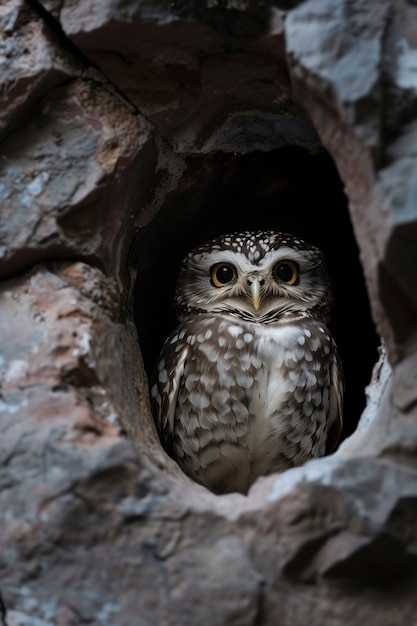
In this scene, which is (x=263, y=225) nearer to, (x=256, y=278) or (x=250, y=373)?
(x=256, y=278)

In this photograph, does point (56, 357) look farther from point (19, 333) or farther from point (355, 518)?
point (355, 518)

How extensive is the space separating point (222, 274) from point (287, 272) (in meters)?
0.26

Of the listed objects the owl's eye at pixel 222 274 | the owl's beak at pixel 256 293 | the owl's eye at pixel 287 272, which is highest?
the owl's eye at pixel 287 272

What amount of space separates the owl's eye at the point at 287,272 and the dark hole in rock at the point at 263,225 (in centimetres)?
43

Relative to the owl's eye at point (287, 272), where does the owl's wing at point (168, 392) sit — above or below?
below

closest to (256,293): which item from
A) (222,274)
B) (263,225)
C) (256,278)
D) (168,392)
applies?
(256,278)

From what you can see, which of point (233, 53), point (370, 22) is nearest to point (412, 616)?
point (370, 22)

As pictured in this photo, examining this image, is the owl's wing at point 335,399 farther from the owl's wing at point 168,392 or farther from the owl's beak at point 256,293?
the owl's wing at point 168,392

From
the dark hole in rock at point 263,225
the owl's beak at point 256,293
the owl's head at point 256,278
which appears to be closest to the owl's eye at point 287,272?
→ the owl's head at point 256,278

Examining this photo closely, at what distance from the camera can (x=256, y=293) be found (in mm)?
2689

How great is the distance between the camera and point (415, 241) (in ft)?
5.01

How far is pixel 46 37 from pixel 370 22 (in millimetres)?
887

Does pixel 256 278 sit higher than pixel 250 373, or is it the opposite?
pixel 256 278

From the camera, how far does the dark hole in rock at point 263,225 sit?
2.86 m
